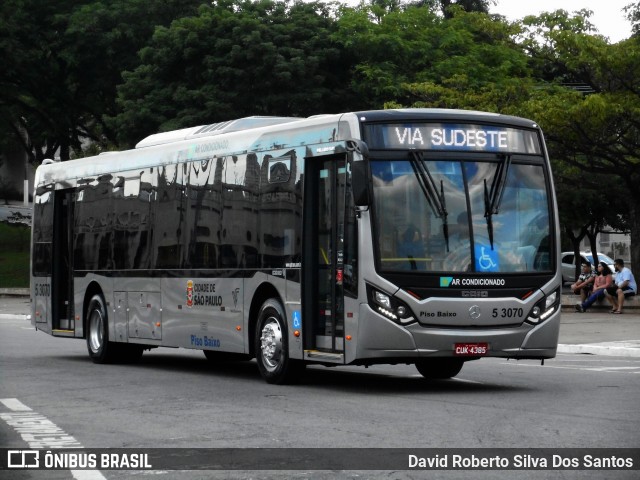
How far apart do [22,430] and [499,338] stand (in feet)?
18.5

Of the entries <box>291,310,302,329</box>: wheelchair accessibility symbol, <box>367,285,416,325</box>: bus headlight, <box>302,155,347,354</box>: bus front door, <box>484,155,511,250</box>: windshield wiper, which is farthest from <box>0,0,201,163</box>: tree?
<box>367,285,416,325</box>: bus headlight

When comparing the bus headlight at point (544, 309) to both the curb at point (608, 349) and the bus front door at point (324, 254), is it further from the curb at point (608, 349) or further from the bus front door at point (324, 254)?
the curb at point (608, 349)

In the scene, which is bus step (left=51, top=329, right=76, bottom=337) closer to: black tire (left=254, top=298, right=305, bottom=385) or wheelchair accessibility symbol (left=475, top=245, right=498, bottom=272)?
black tire (left=254, top=298, right=305, bottom=385)

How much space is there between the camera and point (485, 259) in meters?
15.2

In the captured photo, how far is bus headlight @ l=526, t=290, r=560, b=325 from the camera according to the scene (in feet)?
50.5

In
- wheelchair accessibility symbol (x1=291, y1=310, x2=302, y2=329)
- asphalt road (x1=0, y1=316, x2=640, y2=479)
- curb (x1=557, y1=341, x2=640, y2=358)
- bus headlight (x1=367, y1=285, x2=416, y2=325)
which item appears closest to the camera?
asphalt road (x1=0, y1=316, x2=640, y2=479)

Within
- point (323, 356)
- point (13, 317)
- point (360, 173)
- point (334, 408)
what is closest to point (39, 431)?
point (334, 408)

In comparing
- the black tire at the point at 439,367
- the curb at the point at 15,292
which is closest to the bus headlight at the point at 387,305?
the black tire at the point at 439,367

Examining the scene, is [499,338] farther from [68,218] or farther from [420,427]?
[68,218]

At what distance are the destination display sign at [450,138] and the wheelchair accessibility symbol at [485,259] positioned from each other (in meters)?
1.13

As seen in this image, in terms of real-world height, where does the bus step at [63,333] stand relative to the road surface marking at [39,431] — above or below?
above

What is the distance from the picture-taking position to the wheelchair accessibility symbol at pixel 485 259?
15.1 meters

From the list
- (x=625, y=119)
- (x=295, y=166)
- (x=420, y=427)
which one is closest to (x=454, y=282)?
(x=295, y=166)

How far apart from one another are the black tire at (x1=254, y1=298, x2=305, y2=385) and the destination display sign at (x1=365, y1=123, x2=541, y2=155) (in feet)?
8.04
